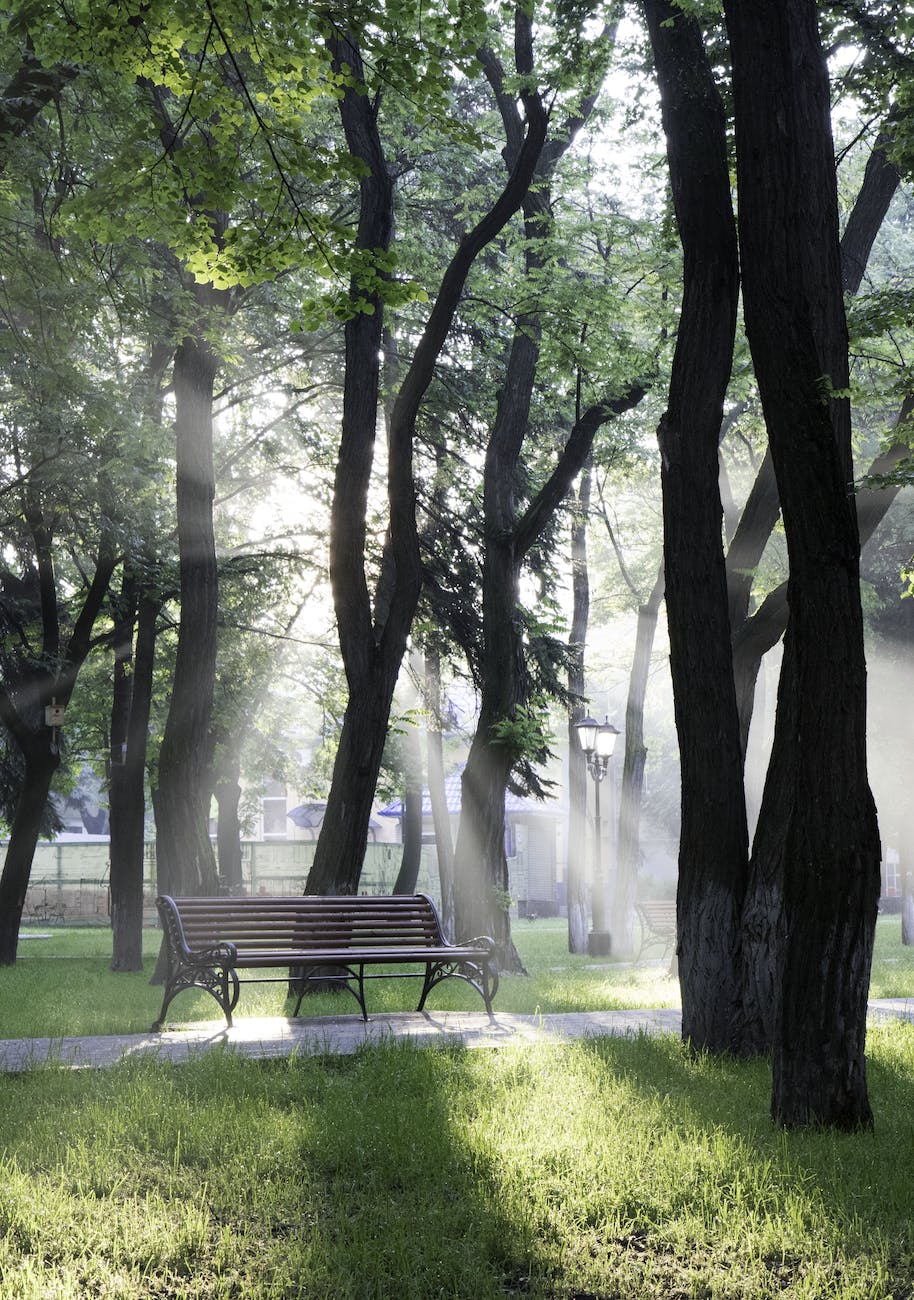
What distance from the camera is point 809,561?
5910 millimetres

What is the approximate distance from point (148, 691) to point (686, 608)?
11.2 metres

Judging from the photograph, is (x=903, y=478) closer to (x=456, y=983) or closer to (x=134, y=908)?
(x=456, y=983)

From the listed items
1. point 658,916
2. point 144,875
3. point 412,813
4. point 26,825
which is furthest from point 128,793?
point 144,875

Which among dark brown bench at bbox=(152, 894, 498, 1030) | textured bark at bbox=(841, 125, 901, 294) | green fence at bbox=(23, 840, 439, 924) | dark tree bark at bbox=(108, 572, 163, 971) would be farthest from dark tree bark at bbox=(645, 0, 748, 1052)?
green fence at bbox=(23, 840, 439, 924)

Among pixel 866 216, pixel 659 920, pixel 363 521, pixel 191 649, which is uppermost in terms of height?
pixel 866 216

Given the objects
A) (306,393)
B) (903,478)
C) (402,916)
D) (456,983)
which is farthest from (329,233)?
(306,393)

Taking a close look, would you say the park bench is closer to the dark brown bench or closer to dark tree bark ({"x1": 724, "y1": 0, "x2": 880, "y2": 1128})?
the dark brown bench

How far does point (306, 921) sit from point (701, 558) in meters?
4.24

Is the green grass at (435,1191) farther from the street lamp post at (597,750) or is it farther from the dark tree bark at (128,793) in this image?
the street lamp post at (597,750)

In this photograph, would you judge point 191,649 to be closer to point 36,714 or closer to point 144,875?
point 36,714

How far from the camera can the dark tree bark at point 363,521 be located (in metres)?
11.7

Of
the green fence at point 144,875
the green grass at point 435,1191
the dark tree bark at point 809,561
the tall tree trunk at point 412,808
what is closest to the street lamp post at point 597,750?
the tall tree trunk at point 412,808

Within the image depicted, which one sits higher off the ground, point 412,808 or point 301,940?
point 412,808

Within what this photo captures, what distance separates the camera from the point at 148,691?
58.5 ft
